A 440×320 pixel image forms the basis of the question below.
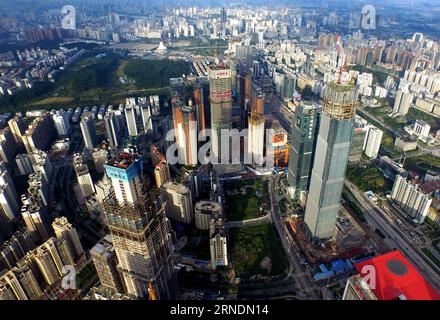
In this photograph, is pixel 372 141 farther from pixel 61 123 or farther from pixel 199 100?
pixel 61 123

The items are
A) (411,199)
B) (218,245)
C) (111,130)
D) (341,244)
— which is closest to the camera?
(218,245)

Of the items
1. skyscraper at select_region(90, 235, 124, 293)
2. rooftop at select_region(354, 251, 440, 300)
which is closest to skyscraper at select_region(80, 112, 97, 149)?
skyscraper at select_region(90, 235, 124, 293)

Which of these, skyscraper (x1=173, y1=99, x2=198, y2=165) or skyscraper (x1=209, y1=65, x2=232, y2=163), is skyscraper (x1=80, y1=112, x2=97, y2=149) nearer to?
skyscraper (x1=173, y1=99, x2=198, y2=165)

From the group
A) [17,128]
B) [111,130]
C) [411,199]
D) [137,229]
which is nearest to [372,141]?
[411,199]

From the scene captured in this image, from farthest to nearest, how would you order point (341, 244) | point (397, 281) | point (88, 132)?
1. point (88, 132)
2. point (341, 244)
3. point (397, 281)

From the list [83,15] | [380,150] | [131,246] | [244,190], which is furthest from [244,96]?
[83,15]

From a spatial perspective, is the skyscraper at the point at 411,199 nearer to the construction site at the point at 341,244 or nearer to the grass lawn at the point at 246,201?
the construction site at the point at 341,244
